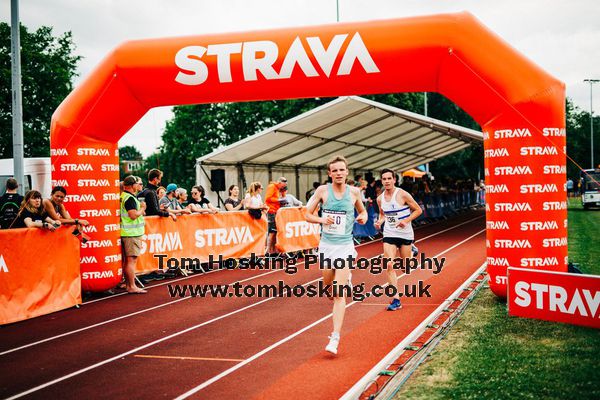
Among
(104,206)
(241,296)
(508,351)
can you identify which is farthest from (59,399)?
(104,206)

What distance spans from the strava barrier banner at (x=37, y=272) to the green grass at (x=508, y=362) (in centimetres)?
605

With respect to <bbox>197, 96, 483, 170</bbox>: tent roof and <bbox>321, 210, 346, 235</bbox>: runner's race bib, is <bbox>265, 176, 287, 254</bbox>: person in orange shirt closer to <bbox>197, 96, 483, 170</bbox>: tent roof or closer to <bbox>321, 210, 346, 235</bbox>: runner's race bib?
<bbox>197, 96, 483, 170</bbox>: tent roof

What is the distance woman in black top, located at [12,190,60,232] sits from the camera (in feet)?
30.7

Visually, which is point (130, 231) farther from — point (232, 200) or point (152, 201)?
point (232, 200)

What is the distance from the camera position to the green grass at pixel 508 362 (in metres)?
4.93

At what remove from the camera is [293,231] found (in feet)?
51.9

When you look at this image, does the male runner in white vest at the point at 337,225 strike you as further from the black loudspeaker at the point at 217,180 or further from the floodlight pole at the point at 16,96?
the black loudspeaker at the point at 217,180

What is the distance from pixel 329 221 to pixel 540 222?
355 cm

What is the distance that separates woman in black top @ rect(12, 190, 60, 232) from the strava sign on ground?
38.9 inches

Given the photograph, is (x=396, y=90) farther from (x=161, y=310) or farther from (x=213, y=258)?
(x=213, y=258)

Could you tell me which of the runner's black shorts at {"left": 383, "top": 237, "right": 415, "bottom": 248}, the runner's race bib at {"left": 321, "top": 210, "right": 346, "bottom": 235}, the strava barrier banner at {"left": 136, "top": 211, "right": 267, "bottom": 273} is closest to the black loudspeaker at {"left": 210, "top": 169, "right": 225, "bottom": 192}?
the strava barrier banner at {"left": 136, "top": 211, "right": 267, "bottom": 273}

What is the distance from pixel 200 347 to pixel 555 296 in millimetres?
4057

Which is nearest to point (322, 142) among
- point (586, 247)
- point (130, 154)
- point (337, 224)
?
point (586, 247)

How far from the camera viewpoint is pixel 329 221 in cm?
646
